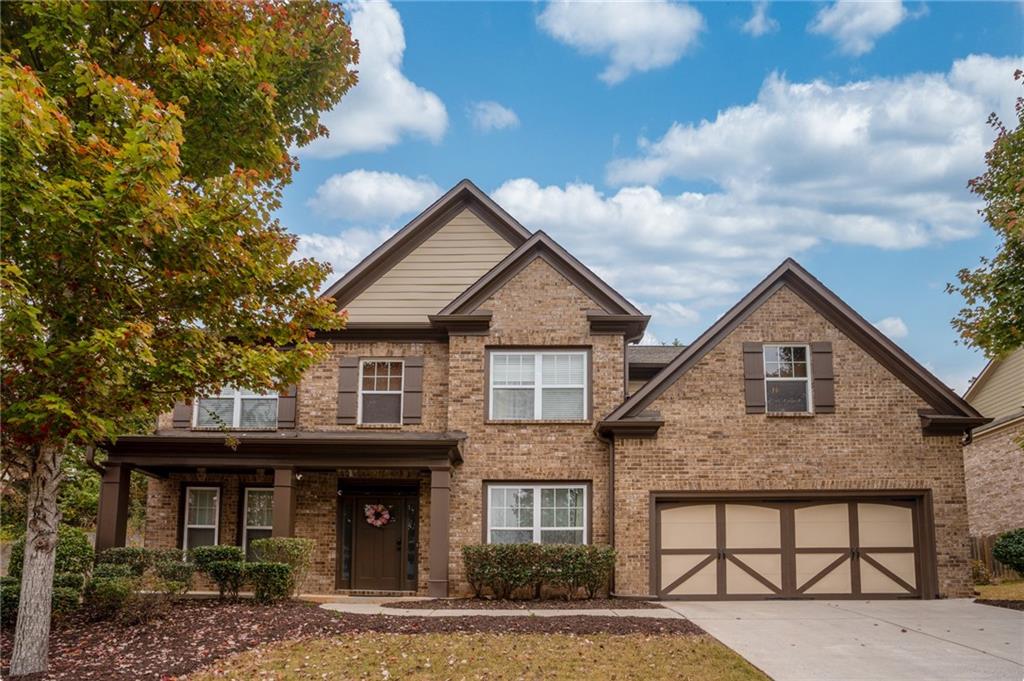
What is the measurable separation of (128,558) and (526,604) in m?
7.08

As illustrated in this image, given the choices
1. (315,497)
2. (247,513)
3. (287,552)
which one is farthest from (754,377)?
(247,513)

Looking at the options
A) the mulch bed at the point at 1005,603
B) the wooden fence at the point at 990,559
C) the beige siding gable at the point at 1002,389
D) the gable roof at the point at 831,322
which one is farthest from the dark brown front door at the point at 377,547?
the beige siding gable at the point at 1002,389

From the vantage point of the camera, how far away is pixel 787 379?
17.5 metres

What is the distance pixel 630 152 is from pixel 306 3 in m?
8.25

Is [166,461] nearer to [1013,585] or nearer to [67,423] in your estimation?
[67,423]

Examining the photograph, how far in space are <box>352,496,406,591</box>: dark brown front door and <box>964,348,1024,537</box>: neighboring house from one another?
15.7 meters

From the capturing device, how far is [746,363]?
17.4 meters

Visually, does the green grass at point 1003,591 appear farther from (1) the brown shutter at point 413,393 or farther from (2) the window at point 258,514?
(2) the window at point 258,514

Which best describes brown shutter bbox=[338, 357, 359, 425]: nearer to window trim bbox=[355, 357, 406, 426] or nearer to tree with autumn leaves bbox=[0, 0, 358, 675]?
window trim bbox=[355, 357, 406, 426]

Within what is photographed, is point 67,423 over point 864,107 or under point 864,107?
under

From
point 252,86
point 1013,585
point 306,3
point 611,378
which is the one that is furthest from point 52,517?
point 1013,585

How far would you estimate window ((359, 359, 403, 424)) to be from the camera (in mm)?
18594

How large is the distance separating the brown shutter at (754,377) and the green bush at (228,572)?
32.3 ft

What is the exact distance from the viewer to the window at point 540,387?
18.0 m
